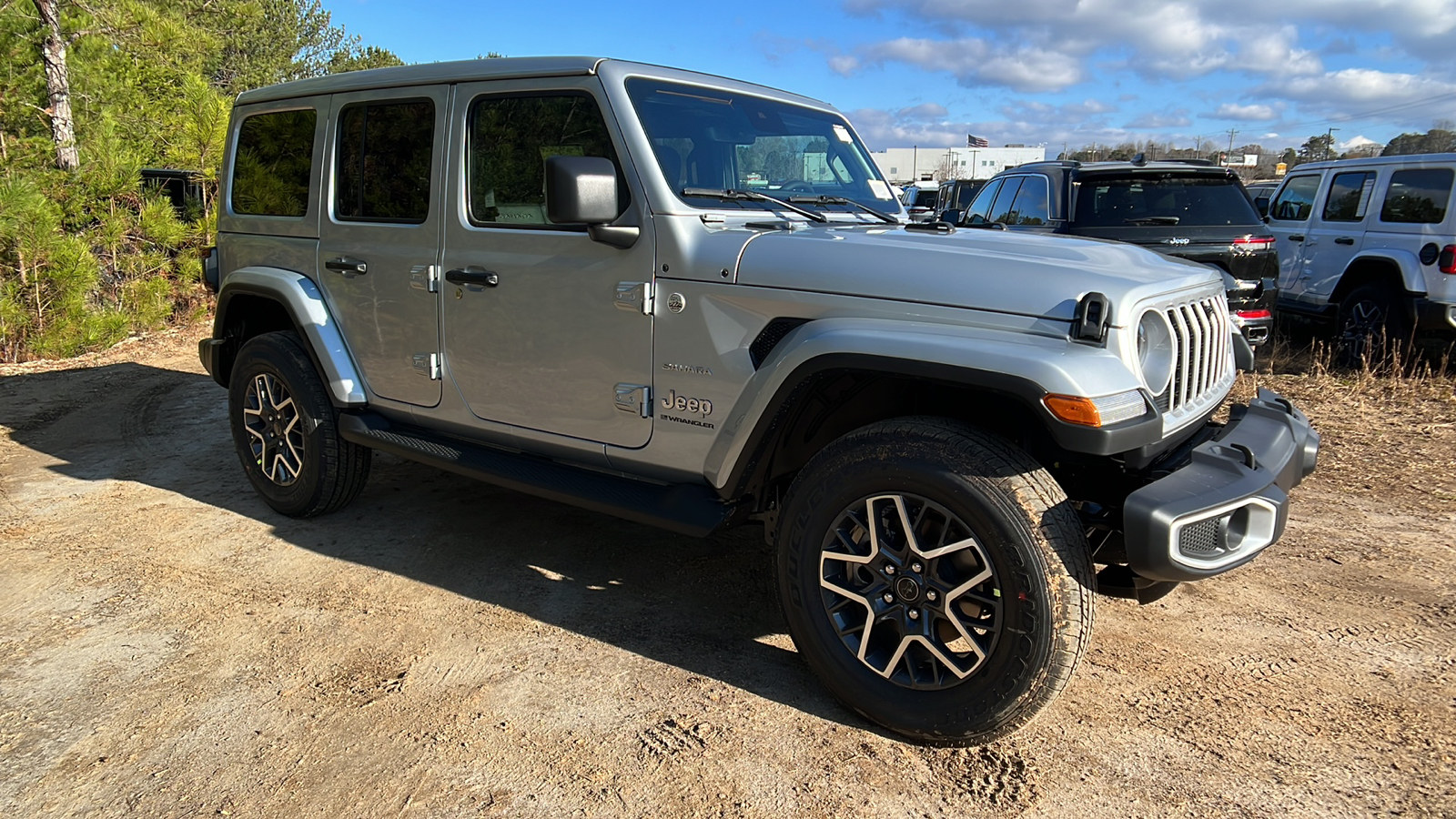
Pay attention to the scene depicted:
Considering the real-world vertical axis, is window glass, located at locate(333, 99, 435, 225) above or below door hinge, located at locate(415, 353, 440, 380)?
above

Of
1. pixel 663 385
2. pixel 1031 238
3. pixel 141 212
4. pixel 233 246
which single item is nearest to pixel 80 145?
pixel 141 212

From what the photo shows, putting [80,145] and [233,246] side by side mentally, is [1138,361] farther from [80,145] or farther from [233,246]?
[80,145]

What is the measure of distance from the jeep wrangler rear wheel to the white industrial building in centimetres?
3418

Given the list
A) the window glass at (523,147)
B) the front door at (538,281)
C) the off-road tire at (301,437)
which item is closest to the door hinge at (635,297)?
the front door at (538,281)

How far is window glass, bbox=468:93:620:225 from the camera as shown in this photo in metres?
3.48

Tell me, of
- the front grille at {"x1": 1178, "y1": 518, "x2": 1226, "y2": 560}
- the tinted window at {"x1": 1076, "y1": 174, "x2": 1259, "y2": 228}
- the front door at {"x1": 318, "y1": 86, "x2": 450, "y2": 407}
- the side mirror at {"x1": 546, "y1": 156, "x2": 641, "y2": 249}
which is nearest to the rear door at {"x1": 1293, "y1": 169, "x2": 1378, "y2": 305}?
the tinted window at {"x1": 1076, "y1": 174, "x2": 1259, "y2": 228}

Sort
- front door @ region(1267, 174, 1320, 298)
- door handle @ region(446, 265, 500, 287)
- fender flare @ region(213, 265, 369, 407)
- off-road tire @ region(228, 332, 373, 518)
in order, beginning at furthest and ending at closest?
front door @ region(1267, 174, 1320, 298)
off-road tire @ region(228, 332, 373, 518)
fender flare @ region(213, 265, 369, 407)
door handle @ region(446, 265, 500, 287)

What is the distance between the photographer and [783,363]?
2.87 metres

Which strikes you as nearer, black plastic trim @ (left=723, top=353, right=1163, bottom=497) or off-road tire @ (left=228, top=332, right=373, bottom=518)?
black plastic trim @ (left=723, top=353, right=1163, bottom=497)

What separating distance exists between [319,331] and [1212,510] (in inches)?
149

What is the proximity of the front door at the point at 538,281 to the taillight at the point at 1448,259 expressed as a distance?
Result: 7.06 meters

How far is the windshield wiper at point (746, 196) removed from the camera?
3.37 metres

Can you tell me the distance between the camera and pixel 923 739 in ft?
9.21

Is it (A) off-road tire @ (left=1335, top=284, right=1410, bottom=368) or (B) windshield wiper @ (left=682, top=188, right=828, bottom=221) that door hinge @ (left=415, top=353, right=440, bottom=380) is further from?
(A) off-road tire @ (left=1335, top=284, right=1410, bottom=368)
